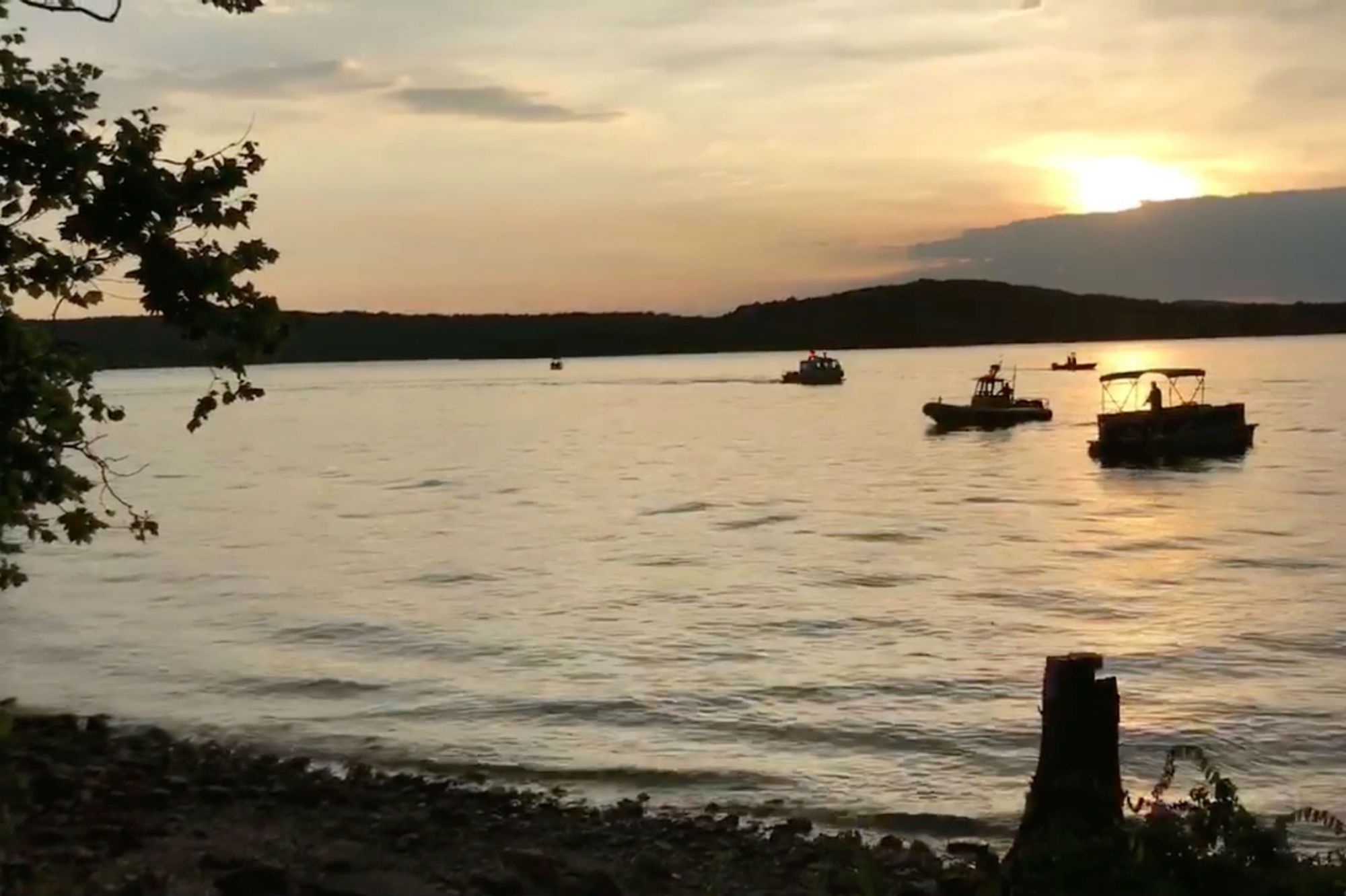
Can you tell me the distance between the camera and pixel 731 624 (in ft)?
84.1

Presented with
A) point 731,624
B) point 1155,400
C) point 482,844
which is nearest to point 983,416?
point 1155,400

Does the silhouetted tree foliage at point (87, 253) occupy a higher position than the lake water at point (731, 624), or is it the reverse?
the silhouetted tree foliage at point (87, 253)

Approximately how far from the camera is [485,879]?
1009 cm

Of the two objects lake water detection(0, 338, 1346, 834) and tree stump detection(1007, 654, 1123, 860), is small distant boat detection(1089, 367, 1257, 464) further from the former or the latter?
tree stump detection(1007, 654, 1123, 860)

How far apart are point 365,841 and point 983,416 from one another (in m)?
77.4

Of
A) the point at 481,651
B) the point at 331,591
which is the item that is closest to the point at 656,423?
the point at 331,591

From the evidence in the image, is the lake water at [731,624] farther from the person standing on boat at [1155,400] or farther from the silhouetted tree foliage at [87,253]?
the silhouetted tree foliage at [87,253]

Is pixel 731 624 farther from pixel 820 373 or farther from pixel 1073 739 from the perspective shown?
pixel 820 373

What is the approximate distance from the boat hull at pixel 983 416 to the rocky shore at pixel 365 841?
244 feet

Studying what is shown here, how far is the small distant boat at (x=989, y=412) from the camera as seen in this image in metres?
85.6

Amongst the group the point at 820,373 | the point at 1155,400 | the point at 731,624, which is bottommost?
the point at 731,624

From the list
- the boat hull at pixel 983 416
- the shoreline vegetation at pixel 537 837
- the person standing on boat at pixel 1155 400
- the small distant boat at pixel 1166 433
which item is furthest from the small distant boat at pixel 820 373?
the shoreline vegetation at pixel 537 837

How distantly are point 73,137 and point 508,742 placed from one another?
35.2ft

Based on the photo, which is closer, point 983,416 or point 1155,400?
point 1155,400
